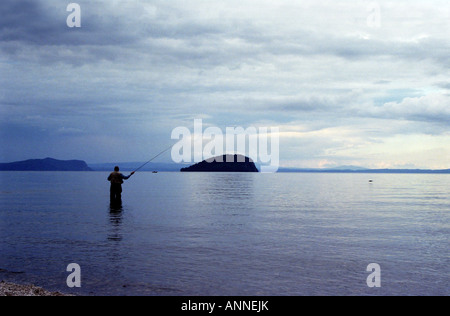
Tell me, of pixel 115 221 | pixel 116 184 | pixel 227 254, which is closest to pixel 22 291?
pixel 227 254

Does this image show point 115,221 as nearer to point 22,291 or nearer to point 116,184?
point 116,184

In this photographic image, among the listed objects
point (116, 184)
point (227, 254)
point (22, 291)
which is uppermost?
point (116, 184)

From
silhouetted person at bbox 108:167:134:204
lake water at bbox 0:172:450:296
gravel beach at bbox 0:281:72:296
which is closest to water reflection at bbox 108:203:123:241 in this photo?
lake water at bbox 0:172:450:296

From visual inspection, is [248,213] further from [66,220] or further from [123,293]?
[123,293]

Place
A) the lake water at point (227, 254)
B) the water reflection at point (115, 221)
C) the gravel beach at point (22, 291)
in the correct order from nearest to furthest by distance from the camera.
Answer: the gravel beach at point (22, 291), the lake water at point (227, 254), the water reflection at point (115, 221)

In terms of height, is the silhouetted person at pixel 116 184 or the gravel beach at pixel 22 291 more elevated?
the silhouetted person at pixel 116 184

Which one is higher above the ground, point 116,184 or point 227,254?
point 116,184

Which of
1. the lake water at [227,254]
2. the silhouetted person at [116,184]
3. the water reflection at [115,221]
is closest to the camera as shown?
the lake water at [227,254]

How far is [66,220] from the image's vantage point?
2942 centimetres

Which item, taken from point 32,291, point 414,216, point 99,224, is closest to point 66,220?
point 99,224

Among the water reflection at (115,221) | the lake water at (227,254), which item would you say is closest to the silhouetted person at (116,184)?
the water reflection at (115,221)

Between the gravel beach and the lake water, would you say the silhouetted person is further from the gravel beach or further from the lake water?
the gravel beach

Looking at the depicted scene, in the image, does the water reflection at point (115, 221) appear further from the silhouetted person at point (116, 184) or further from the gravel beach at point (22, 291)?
the gravel beach at point (22, 291)

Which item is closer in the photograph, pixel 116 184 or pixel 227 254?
pixel 227 254
